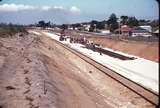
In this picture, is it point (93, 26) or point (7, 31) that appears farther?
point (93, 26)

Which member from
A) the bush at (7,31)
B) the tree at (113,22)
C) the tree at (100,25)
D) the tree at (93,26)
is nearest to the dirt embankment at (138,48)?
the bush at (7,31)

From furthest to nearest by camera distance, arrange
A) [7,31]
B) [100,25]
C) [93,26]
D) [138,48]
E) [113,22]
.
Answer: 1. [93,26]
2. [100,25]
3. [113,22]
4. [7,31]
5. [138,48]

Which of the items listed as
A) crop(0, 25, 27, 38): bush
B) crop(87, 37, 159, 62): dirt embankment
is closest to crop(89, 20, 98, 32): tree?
crop(0, 25, 27, 38): bush

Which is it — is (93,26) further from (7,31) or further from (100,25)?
(7,31)

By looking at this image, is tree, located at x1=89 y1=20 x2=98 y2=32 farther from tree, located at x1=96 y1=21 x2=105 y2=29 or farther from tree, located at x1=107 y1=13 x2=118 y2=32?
tree, located at x1=107 y1=13 x2=118 y2=32

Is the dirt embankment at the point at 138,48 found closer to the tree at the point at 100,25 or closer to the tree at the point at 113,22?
the tree at the point at 113,22

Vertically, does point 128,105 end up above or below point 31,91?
below

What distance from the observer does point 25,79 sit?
978 inches

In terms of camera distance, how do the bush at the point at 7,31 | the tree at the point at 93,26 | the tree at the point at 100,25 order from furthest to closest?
the tree at the point at 100,25 < the tree at the point at 93,26 < the bush at the point at 7,31

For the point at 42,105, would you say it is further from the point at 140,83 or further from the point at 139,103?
the point at 140,83

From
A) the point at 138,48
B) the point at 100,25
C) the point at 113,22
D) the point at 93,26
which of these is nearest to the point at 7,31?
the point at 113,22

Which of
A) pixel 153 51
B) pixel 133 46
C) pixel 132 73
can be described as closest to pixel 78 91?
pixel 132 73

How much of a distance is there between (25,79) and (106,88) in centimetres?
774

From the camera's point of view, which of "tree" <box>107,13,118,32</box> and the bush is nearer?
the bush
